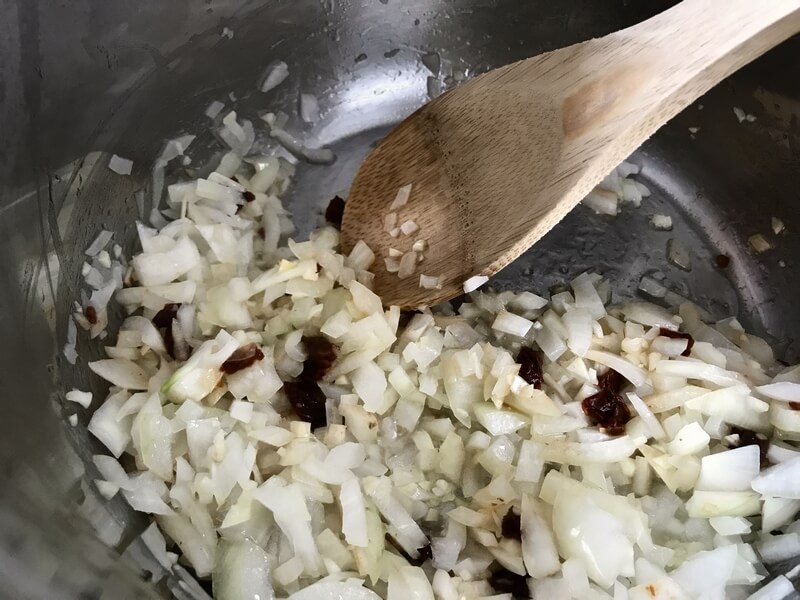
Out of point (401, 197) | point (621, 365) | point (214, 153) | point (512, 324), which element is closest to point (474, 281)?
point (512, 324)

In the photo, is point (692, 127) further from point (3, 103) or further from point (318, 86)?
point (3, 103)

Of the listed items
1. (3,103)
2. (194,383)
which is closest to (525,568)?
(194,383)

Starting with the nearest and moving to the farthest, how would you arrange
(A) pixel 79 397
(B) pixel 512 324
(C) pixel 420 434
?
1. (A) pixel 79 397
2. (C) pixel 420 434
3. (B) pixel 512 324

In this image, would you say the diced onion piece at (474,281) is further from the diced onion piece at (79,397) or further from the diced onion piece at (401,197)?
the diced onion piece at (79,397)

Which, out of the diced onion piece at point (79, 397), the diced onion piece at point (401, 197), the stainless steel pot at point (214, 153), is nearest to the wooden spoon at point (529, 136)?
the diced onion piece at point (401, 197)

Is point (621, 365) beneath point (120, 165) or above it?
beneath

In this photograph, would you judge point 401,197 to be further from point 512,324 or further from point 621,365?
point 621,365

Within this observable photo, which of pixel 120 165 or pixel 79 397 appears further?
pixel 120 165
